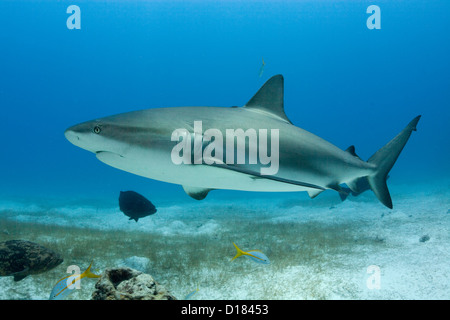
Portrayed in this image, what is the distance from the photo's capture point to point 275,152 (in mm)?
3186

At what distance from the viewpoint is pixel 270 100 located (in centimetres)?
400

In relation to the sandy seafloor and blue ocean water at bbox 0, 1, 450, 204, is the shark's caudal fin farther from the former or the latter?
blue ocean water at bbox 0, 1, 450, 204

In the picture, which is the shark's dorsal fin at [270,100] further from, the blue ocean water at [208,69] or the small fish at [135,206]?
the blue ocean water at [208,69]

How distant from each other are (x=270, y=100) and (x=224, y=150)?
1.62m

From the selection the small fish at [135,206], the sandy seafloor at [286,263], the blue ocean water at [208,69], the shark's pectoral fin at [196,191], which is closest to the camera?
the shark's pectoral fin at [196,191]

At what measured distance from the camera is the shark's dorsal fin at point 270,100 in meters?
3.96

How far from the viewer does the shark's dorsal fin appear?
396 cm

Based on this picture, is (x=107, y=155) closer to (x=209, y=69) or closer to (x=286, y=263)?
(x=286, y=263)

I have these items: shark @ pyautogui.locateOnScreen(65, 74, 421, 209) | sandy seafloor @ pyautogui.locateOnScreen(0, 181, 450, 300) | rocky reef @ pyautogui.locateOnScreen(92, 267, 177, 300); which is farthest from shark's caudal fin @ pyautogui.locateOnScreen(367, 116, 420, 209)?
rocky reef @ pyautogui.locateOnScreen(92, 267, 177, 300)

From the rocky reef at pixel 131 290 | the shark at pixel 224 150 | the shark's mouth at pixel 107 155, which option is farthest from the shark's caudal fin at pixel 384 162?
the shark's mouth at pixel 107 155

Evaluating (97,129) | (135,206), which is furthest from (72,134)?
(135,206)

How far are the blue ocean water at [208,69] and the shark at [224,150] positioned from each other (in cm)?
4015

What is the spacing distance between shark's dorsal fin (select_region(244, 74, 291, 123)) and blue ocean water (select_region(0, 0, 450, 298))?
4014cm
